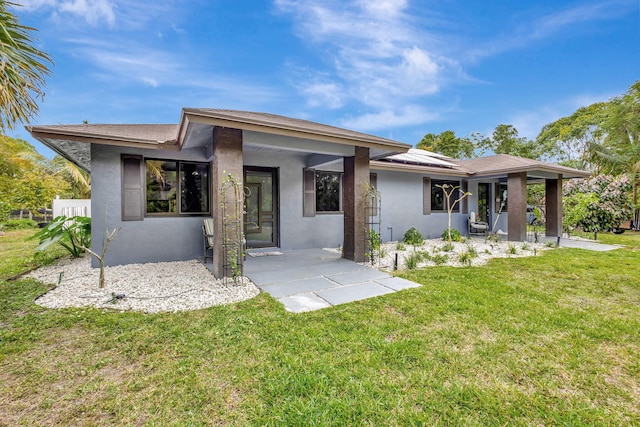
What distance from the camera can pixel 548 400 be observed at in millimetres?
2234

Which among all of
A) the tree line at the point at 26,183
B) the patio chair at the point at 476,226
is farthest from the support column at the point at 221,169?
the tree line at the point at 26,183

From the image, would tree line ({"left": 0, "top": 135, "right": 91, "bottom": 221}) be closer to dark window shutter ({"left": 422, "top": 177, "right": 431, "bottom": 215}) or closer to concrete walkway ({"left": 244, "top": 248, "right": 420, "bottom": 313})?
concrete walkway ({"left": 244, "top": 248, "right": 420, "bottom": 313})

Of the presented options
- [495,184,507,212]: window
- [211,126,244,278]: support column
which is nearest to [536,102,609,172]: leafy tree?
[495,184,507,212]: window

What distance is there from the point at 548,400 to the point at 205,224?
22.9 feet

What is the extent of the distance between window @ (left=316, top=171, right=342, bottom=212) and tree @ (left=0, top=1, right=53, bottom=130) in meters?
6.88

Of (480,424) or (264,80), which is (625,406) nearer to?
(480,424)

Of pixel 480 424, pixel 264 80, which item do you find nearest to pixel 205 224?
pixel 480 424

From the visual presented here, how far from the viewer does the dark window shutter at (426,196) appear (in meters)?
11.9

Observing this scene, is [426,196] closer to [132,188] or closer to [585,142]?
[132,188]

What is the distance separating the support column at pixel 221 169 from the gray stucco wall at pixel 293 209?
3059 millimetres

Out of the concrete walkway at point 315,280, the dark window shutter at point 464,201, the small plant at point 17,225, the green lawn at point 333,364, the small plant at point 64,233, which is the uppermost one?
the dark window shutter at point 464,201

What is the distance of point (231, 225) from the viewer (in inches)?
207

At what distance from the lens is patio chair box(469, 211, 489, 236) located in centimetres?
1207

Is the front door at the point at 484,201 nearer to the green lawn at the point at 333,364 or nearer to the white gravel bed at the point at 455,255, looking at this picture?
the white gravel bed at the point at 455,255
